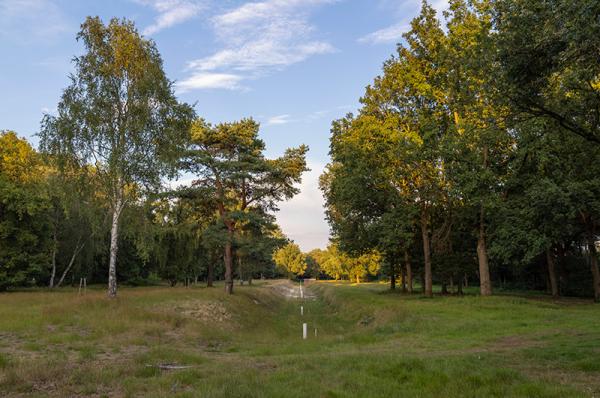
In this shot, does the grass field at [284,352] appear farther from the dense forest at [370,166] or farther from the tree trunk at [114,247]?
the dense forest at [370,166]

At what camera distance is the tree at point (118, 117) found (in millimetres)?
26453

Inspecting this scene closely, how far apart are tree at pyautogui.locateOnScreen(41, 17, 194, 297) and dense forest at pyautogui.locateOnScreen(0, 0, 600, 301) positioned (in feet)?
0.29

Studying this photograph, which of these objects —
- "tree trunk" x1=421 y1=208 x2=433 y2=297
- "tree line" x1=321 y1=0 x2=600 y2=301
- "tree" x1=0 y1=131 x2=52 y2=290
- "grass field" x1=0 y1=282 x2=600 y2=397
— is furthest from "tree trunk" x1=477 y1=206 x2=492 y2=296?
"tree" x1=0 y1=131 x2=52 y2=290

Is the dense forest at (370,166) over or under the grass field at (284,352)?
over

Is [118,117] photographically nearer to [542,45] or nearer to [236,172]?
[236,172]

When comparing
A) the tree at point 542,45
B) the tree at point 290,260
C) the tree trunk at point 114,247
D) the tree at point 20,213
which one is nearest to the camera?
the tree at point 542,45

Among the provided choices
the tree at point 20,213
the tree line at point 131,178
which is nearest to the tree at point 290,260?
the tree line at point 131,178

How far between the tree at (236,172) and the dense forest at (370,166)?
0.14 metres

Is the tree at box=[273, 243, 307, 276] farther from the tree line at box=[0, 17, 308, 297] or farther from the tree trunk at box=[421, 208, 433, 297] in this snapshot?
the tree trunk at box=[421, 208, 433, 297]

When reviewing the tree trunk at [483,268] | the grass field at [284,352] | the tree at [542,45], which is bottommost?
the grass field at [284,352]

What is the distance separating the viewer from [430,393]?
A: 8219 millimetres

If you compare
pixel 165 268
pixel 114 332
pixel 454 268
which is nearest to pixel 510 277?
pixel 454 268

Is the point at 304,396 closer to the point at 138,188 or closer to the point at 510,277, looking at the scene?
the point at 138,188

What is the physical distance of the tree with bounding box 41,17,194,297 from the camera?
26453 mm
